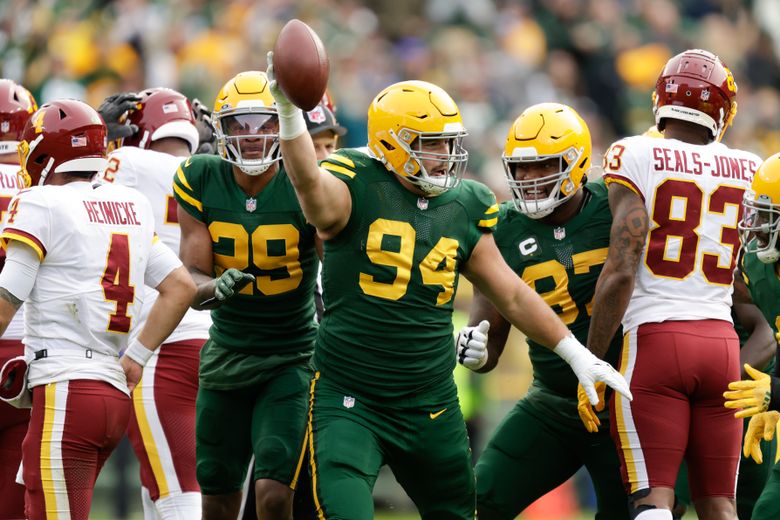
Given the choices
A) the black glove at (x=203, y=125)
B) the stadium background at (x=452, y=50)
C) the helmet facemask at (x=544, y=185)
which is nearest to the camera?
the helmet facemask at (x=544, y=185)

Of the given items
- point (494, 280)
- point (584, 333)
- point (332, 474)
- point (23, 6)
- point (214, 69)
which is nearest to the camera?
point (332, 474)

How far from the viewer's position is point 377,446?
5.39 m

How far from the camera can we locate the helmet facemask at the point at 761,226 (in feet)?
18.1

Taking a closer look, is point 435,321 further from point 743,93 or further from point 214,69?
point 743,93

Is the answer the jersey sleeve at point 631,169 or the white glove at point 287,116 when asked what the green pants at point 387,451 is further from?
the jersey sleeve at point 631,169

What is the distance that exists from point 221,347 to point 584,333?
5.47ft

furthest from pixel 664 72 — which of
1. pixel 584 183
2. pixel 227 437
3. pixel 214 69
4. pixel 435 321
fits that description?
pixel 214 69

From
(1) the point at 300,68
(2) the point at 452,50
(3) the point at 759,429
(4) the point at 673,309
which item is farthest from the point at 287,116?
(2) the point at 452,50

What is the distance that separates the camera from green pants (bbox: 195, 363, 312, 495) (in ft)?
20.2

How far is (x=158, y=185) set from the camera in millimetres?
6820

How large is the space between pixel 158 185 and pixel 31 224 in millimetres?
1526

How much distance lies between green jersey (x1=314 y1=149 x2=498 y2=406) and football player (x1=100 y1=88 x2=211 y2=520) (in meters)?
1.38

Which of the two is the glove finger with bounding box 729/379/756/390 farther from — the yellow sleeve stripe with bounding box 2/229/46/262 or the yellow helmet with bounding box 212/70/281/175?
the yellow sleeve stripe with bounding box 2/229/46/262

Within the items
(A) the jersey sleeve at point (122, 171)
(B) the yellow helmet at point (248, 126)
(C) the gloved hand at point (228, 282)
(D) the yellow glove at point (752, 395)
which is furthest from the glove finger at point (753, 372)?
(A) the jersey sleeve at point (122, 171)
